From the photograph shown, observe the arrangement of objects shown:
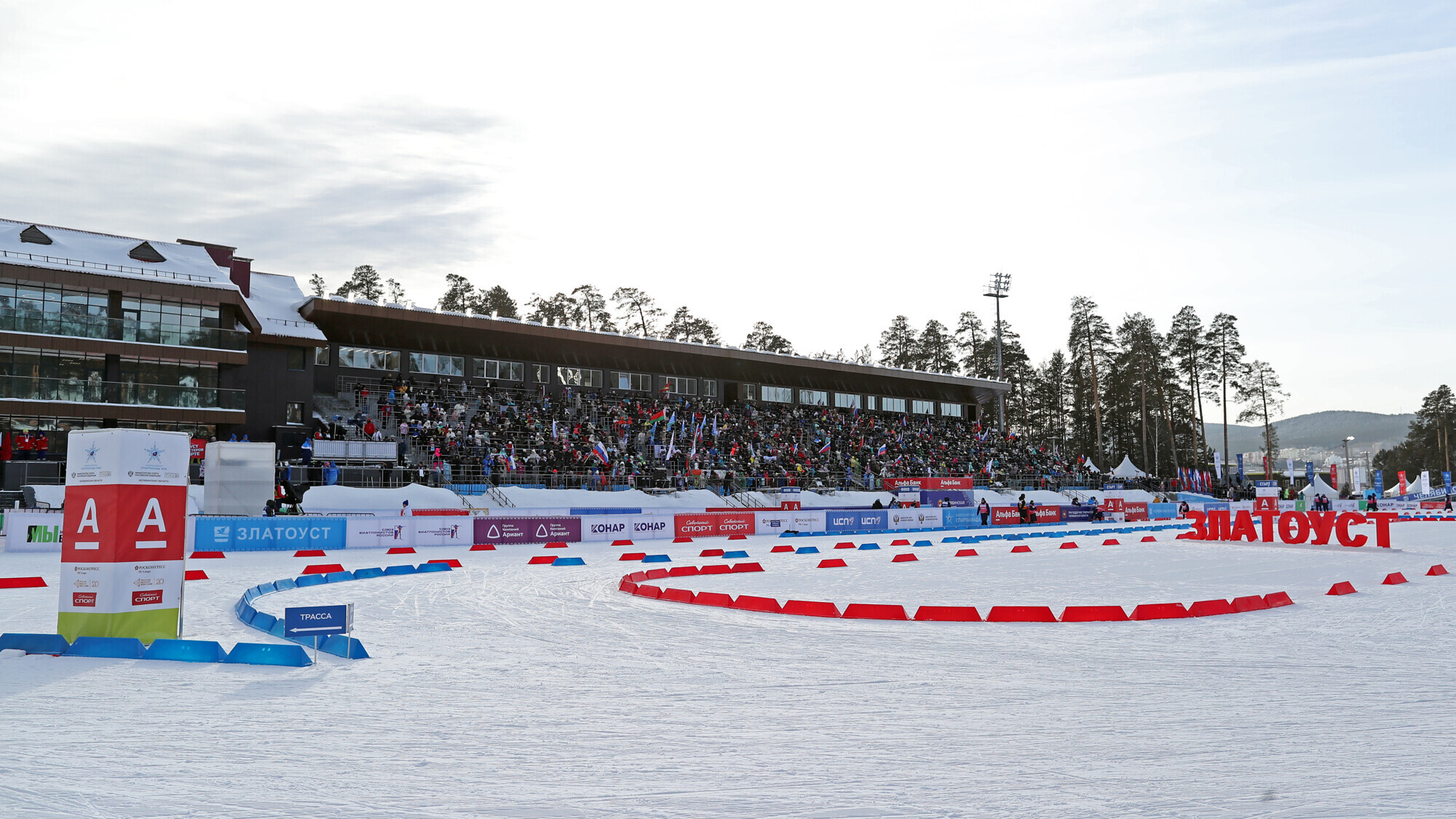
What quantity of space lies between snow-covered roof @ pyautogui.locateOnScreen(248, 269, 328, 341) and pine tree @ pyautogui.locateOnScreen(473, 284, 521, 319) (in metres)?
43.7

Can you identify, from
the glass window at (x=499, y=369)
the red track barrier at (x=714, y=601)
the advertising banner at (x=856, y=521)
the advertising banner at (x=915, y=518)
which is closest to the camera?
the red track barrier at (x=714, y=601)

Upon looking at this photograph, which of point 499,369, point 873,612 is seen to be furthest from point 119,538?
point 499,369

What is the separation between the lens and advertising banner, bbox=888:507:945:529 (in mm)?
47625

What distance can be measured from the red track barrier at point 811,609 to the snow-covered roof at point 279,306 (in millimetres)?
39077

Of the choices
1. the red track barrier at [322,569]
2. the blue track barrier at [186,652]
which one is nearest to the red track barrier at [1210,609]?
the blue track barrier at [186,652]

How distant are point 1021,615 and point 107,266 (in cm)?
4252

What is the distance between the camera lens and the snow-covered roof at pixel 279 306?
4772 centimetres

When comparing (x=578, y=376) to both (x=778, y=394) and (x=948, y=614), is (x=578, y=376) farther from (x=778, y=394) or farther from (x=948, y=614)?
(x=948, y=614)

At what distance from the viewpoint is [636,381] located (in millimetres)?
62219

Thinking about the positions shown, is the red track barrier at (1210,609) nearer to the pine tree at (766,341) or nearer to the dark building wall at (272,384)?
the dark building wall at (272,384)

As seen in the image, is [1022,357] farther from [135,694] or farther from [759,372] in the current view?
[135,694]

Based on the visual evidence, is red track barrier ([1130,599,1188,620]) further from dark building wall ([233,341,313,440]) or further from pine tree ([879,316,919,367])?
pine tree ([879,316,919,367])

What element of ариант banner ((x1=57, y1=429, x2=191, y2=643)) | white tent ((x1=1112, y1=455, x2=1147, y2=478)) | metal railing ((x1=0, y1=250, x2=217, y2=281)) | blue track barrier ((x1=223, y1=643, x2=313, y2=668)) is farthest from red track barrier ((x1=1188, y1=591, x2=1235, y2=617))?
white tent ((x1=1112, y1=455, x2=1147, y2=478))

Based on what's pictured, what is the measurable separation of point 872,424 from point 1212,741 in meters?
62.2
